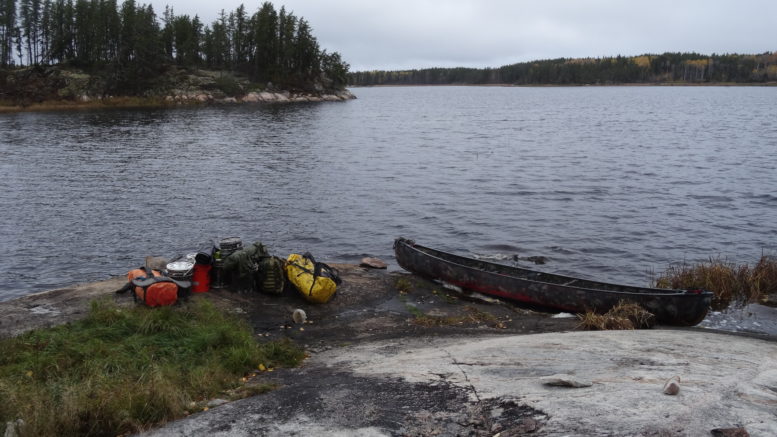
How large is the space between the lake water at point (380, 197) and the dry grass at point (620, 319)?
514 cm

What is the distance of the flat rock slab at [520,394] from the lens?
618 centimetres

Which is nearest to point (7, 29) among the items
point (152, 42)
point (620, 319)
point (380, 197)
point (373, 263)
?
point (152, 42)

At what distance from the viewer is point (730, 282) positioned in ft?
48.6

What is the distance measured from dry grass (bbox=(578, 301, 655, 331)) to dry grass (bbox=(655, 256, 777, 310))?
350 centimetres

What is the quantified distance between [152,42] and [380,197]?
8226cm

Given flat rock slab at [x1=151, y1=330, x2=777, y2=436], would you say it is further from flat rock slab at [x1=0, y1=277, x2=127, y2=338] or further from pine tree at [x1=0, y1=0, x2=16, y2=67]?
pine tree at [x1=0, y1=0, x2=16, y2=67]

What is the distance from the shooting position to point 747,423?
5863 mm

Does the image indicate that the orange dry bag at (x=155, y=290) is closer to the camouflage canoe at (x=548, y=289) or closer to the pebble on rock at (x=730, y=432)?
the camouflage canoe at (x=548, y=289)

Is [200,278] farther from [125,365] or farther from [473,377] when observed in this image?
[473,377]

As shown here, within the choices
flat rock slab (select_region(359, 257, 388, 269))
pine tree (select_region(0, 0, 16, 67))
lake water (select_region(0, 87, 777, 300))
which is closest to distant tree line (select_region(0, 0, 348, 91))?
pine tree (select_region(0, 0, 16, 67))

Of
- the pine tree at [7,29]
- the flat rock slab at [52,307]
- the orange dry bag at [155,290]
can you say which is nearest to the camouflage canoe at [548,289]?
the orange dry bag at [155,290]

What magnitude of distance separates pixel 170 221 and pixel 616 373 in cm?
1883

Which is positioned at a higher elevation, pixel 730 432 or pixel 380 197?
pixel 730 432

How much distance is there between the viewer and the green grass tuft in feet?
21.8
